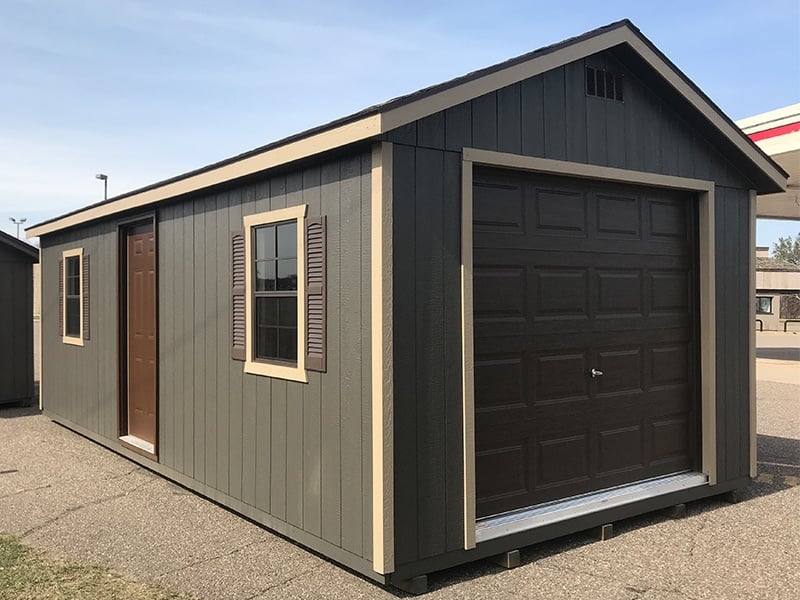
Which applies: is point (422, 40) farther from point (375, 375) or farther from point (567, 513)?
point (567, 513)

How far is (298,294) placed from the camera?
4.70 meters

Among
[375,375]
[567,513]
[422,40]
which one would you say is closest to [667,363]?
[567,513]

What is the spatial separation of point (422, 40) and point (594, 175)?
2.51 meters

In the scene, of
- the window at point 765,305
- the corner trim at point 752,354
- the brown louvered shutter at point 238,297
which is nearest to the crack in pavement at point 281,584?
the brown louvered shutter at point 238,297

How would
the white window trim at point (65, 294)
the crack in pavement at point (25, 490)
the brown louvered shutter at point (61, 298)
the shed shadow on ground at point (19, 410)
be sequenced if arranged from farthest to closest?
1. the shed shadow on ground at point (19, 410)
2. the brown louvered shutter at point (61, 298)
3. the white window trim at point (65, 294)
4. the crack in pavement at point (25, 490)

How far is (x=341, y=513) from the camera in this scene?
4.28m

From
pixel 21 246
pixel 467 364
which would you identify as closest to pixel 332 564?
pixel 467 364

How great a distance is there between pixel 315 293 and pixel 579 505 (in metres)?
2.36

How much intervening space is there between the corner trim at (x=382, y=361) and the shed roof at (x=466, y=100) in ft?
0.67

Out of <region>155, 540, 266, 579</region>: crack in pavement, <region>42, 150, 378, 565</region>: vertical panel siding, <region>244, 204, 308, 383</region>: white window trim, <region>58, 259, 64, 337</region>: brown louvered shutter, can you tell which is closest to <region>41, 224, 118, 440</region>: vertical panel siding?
<region>42, 150, 378, 565</region>: vertical panel siding

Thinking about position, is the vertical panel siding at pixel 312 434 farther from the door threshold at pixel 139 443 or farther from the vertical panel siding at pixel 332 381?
the door threshold at pixel 139 443

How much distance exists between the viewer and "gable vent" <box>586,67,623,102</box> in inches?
200

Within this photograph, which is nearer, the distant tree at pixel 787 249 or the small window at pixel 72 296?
the small window at pixel 72 296

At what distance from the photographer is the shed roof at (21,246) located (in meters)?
10.3
